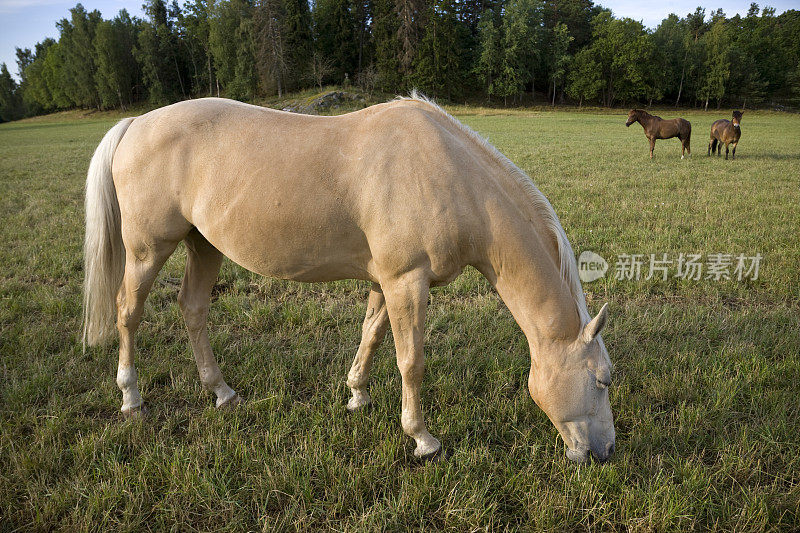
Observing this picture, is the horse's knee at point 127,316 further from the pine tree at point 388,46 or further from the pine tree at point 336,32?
the pine tree at point 336,32

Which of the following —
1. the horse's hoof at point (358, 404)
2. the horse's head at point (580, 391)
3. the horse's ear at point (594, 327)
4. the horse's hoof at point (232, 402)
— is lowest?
the horse's hoof at point (358, 404)

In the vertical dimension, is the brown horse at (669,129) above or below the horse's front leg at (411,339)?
above

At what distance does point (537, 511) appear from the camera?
232 cm

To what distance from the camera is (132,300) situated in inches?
125

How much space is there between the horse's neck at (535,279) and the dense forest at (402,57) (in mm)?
49603

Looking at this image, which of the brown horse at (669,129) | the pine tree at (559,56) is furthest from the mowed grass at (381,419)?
the pine tree at (559,56)

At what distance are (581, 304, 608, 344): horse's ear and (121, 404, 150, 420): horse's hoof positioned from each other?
305 centimetres

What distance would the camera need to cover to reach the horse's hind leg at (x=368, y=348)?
3.24m

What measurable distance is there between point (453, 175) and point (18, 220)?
9.36 metres

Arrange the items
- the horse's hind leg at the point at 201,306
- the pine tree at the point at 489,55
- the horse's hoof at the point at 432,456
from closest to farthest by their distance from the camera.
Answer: the horse's hoof at the point at 432,456
the horse's hind leg at the point at 201,306
the pine tree at the point at 489,55

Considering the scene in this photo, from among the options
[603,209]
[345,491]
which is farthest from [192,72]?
[345,491]

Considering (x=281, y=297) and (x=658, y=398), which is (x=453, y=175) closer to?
(x=658, y=398)

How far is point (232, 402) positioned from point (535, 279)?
8.03ft
